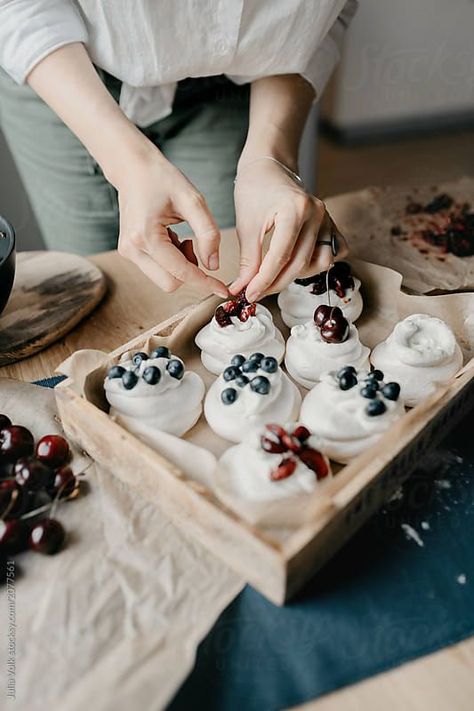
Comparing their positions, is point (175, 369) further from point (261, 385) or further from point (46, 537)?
point (46, 537)

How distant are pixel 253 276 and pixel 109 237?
584 millimetres

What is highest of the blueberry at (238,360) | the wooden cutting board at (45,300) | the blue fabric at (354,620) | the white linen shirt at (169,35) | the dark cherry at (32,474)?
the white linen shirt at (169,35)

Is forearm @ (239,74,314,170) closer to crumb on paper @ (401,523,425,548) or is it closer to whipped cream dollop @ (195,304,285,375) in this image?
whipped cream dollop @ (195,304,285,375)

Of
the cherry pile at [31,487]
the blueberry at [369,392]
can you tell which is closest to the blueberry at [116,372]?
the cherry pile at [31,487]

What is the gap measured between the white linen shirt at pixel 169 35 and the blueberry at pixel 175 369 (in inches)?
21.7

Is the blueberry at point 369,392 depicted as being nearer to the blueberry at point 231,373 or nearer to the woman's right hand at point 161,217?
the blueberry at point 231,373

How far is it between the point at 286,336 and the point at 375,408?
1.04 ft

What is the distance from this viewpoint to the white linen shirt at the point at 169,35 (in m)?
1.09

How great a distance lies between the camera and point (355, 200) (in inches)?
63.4

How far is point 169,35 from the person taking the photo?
117 cm

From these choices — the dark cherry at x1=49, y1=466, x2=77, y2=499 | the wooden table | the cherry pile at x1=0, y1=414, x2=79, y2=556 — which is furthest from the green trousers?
the dark cherry at x1=49, y1=466, x2=77, y2=499

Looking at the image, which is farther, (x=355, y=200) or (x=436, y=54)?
(x=436, y=54)

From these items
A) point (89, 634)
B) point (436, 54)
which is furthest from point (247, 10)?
point (436, 54)

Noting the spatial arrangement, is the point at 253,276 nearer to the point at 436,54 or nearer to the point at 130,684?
the point at 130,684
